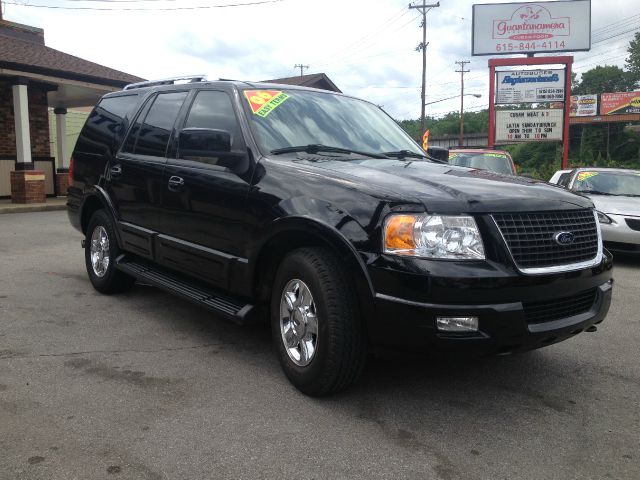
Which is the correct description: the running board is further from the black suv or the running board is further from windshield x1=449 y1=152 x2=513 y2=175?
windshield x1=449 y1=152 x2=513 y2=175

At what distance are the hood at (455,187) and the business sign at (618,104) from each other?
7221 centimetres

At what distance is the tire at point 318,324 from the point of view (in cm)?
316

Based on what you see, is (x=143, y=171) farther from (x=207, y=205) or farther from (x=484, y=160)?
(x=484, y=160)

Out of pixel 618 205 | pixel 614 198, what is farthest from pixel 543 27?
pixel 618 205

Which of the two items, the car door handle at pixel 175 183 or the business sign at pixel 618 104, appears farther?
the business sign at pixel 618 104

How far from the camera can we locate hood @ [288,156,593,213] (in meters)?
3.06

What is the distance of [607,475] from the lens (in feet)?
8.81

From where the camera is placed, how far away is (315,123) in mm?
4332

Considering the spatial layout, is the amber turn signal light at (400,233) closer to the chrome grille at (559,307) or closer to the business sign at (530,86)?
the chrome grille at (559,307)

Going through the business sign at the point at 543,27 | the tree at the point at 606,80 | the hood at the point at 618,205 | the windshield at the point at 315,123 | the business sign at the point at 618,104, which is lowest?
the hood at the point at 618,205

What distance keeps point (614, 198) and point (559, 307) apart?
21.5 ft

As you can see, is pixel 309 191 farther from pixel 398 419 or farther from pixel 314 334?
pixel 398 419

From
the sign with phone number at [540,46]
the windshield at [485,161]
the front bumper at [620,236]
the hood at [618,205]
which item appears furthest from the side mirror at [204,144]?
the sign with phone number at [540,46]

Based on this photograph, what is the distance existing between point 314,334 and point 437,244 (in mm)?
921
